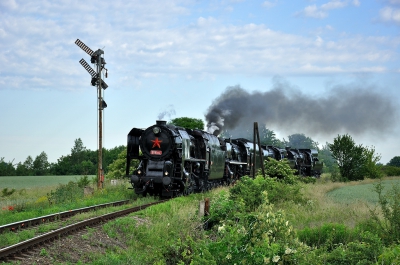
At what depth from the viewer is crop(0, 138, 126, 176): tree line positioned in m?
85.8

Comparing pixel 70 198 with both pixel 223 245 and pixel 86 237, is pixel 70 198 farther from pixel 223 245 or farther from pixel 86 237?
pixel 223 245

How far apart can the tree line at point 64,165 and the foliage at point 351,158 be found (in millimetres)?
41143

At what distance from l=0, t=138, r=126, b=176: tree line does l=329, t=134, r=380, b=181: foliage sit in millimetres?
41143

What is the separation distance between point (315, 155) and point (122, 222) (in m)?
48.7

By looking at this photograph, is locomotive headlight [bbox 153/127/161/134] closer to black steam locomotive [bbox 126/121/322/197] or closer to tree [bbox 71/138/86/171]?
black steam locomotive [bbox 126/121/322/197]

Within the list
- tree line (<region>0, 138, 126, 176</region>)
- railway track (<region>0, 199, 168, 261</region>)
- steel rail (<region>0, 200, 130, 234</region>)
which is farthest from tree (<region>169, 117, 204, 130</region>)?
railway track (<region>0, 199, 168, 261</region>)

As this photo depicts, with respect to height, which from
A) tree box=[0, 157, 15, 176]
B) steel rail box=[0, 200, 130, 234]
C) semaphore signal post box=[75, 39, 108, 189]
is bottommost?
steel rail box=[0, 200, 130, 234]

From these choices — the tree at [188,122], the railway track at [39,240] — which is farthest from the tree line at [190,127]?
the railway track at [39,240]

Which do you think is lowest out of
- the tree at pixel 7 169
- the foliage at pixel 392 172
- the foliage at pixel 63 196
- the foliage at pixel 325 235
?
the foliage at pixel 325 235

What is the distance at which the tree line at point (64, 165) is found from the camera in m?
85.8

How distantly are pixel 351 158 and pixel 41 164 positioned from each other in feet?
210

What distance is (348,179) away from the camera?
54781 millimetres

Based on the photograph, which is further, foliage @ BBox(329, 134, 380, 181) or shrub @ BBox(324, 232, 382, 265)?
foliage @ BBox(329, 134, 380, 181)

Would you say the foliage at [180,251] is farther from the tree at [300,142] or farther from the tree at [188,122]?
the tree at [300,142]
